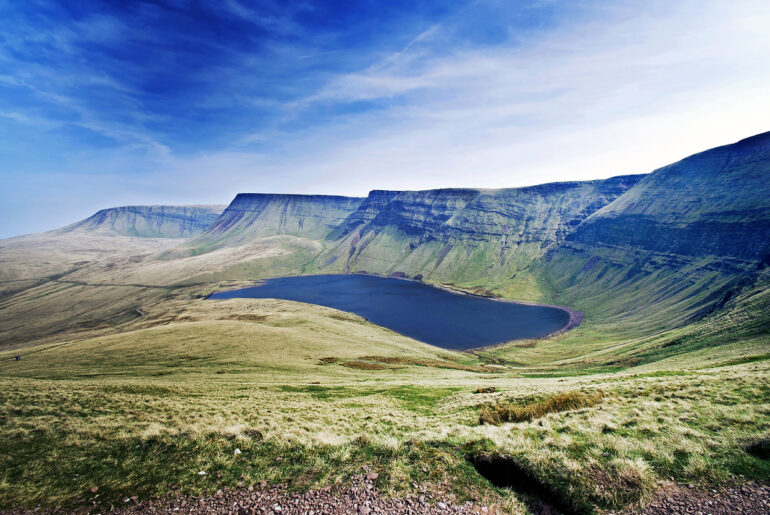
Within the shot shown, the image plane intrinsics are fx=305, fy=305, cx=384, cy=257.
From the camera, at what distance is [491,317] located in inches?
6353

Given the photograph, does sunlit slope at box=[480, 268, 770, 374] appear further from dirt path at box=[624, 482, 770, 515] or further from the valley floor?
dirt path at box=[624, 482, 770, 515]

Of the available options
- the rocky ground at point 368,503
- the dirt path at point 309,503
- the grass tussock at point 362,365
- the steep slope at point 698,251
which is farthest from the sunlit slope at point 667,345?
the dirt path at point 309,503

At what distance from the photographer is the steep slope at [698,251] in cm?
13062

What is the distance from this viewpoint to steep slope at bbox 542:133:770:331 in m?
131

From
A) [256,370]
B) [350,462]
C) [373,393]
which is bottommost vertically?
[256,370]

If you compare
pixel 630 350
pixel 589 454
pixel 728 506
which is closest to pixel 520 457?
pixel 589 454

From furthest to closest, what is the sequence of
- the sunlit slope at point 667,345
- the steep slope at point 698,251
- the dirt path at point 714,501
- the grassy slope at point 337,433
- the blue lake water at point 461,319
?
1. the steep slope at point 698,251
2. the blue lake water at point 461,319
3. the sunlit slope at point 667,345
4. the grassy slope at point 337,433
5. the dirt path at point 714,501

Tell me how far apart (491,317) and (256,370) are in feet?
450

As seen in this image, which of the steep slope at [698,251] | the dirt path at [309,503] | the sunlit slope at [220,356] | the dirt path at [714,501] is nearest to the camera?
the dirt path at [714,501]

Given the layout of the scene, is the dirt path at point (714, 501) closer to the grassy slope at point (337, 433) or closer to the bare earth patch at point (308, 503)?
the grassy slope at point (337, 433)

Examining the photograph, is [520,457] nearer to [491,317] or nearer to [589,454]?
[589,454]

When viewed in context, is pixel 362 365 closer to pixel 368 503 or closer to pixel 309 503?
pixel 309 503

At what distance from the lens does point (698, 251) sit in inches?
6275

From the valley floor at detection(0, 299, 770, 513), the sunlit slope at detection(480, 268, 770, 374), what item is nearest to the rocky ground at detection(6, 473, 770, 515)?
the valley floor at detection(0, 299, 770, 513)
